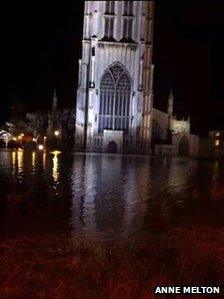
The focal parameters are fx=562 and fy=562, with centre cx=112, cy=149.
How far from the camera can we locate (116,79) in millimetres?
79562

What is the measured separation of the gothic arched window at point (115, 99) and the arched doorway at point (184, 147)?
9214 mm

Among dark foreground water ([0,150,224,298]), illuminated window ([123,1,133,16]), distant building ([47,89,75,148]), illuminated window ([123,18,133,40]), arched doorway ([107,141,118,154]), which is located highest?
illuminated window ([123,1,133,16])

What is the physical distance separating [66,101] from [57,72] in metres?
7.72

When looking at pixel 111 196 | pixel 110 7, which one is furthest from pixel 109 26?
pixel 111 196

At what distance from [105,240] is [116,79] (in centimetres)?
6590

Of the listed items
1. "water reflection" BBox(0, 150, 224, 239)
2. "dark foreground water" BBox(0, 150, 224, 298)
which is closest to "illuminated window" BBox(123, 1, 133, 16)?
"water reflection" BBox(0, 150, 224, 239)

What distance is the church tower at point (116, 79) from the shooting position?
7831 cm

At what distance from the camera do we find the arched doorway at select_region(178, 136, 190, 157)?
8290 centimetres

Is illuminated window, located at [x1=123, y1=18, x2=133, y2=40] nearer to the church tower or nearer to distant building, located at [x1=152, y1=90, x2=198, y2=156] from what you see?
the church tower

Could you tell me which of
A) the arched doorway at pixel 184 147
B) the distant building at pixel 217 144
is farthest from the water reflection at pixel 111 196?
the distant building at pixel 217 144

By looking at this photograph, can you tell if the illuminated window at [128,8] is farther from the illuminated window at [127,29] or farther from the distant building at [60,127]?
the distant building at [60,127]

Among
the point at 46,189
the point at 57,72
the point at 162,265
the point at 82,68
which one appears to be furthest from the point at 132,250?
the point at 57,72

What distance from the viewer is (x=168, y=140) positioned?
83.4m

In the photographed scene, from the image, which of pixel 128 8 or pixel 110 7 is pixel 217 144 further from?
pixel 110 7
